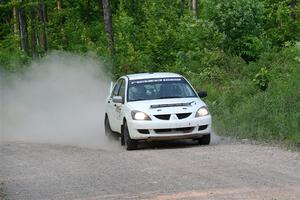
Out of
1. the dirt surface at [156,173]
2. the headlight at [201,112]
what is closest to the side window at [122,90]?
the dirt surface at [156,173]

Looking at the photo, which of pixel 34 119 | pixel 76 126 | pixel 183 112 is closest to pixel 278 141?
pixel 183 112

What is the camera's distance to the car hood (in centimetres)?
1577

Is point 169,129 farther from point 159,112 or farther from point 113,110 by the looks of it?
point 113,110

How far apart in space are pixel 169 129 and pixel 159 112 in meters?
0.43

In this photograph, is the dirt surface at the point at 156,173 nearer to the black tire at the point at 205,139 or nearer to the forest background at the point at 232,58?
the black tire at the point at 205,139

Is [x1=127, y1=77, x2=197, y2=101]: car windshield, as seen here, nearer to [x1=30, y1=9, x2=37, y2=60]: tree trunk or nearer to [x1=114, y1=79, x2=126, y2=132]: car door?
[x1=114, y1=79, x2=126, y2=132]: car door

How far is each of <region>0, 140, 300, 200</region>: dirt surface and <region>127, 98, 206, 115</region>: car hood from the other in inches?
32.0

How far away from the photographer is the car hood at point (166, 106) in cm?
1577

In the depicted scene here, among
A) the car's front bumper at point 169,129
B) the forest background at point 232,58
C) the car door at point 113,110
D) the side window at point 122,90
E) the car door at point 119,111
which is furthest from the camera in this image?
the forest background at point 232,58

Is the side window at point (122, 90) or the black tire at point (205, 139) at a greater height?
the side window at point (122, 90)

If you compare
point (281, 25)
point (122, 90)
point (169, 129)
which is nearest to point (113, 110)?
point (122, 90)

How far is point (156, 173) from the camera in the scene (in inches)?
466

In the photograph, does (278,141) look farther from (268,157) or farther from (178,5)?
(178,5)

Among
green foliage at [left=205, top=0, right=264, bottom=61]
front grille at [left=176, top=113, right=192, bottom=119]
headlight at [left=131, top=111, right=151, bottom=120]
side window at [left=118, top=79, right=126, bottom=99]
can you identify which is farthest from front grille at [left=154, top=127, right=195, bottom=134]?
green foliage at [left=205, top=0, right=264, bottom=61]
